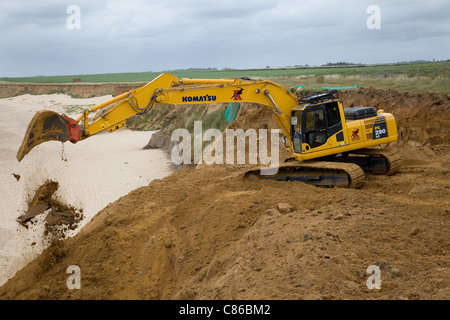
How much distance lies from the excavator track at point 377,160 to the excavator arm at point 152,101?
2.27 metres

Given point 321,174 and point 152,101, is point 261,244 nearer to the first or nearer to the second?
point 321,174

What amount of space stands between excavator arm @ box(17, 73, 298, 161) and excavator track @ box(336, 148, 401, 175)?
7.46 ft

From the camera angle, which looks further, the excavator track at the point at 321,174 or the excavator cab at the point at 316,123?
the excavator cab at the point at 316,123

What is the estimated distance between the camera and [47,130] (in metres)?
9.38

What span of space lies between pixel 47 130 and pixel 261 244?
508cm

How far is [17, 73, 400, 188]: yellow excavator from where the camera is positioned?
11648 mm

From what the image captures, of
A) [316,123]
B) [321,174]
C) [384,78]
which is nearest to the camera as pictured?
[321,174]

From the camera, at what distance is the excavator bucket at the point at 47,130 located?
8.97m
